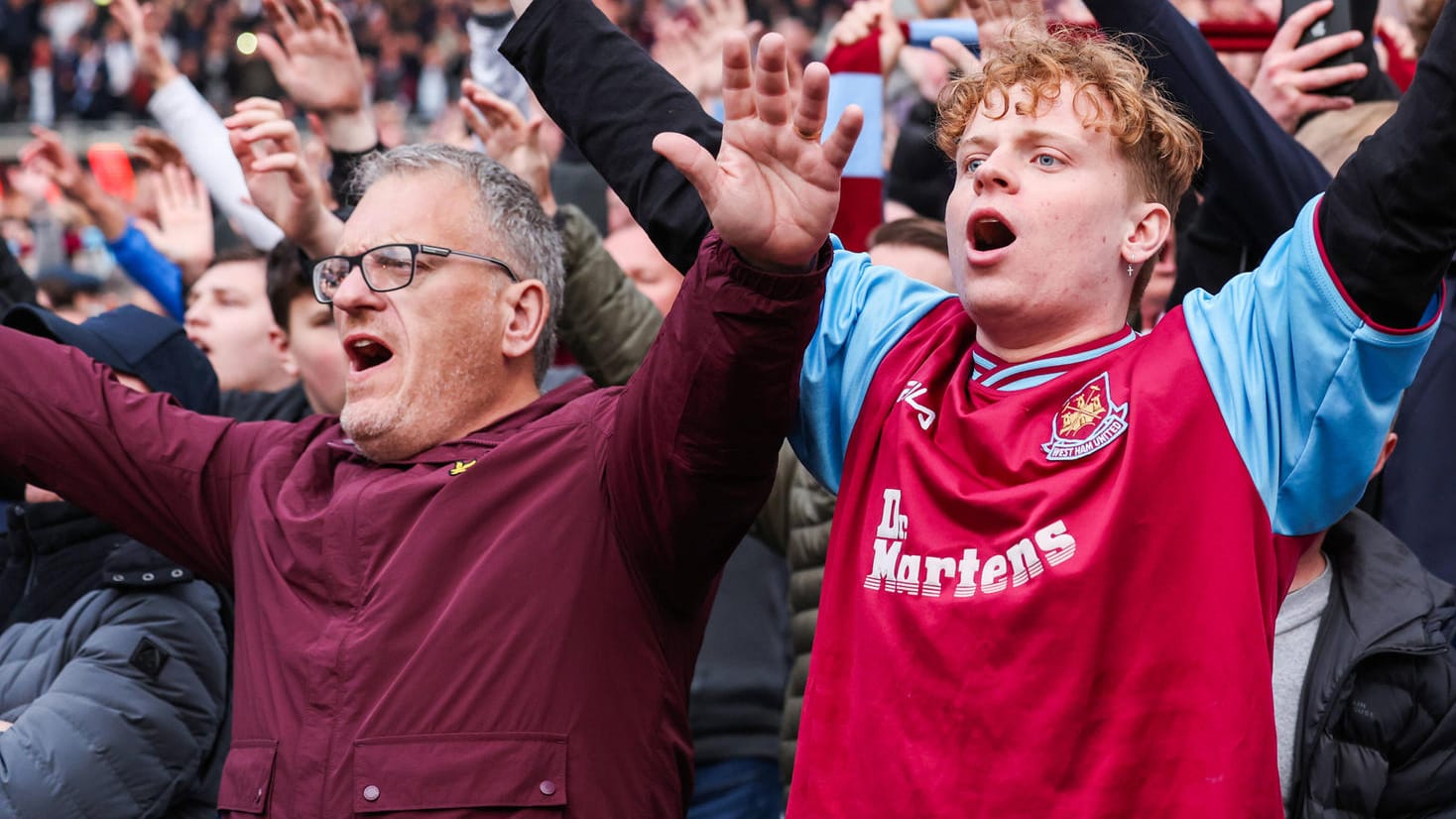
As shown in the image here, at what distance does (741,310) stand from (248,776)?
1107 mm

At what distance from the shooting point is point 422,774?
8.07 feet

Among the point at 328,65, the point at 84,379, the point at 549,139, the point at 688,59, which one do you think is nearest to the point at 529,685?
the point at 84,379

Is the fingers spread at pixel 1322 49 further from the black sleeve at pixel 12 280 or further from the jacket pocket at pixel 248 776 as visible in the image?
the black sleeve at pixel 12 280

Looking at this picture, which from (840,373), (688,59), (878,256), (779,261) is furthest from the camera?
(688,59)

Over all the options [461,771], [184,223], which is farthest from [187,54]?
[461,771]

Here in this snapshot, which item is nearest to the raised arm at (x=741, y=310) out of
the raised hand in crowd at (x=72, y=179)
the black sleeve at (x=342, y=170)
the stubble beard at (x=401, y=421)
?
the stubble beard at (x=401, y=421)

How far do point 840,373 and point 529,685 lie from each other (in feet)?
2.12

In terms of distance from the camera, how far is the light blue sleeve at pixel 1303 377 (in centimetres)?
202

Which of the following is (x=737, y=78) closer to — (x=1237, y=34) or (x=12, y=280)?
(x=1237, y=34)

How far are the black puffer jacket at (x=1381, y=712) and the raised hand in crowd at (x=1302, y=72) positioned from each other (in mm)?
1109

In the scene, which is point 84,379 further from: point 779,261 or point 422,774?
point 779,261

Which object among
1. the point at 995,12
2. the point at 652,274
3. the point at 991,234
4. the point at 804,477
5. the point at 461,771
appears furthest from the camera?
the point at 652,274

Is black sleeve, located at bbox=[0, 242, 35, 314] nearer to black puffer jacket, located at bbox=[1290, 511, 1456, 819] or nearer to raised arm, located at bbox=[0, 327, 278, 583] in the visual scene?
raised arm, located at bbox=[0, 327, 278, 583]

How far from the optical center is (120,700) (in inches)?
122
